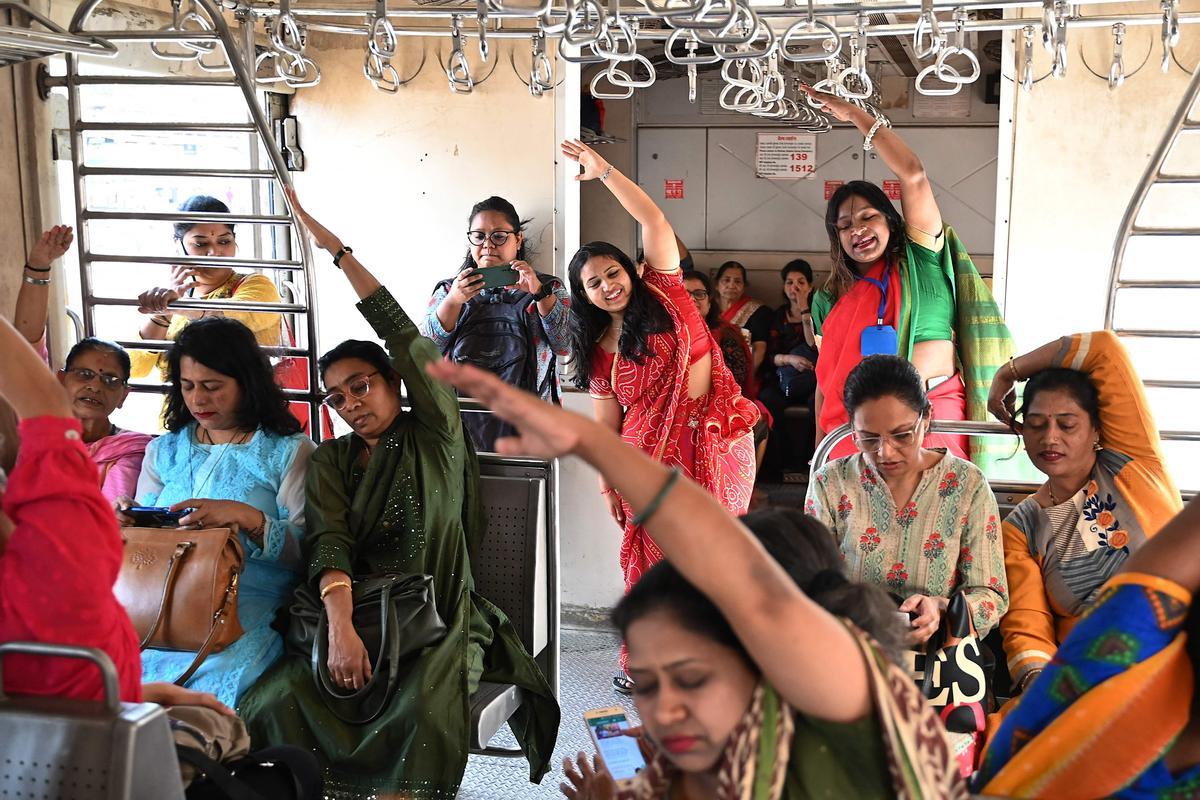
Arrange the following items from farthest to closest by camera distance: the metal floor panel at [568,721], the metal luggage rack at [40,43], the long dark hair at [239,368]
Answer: the metal floor panel at [568,721] < the long dark hair at [239,368] < the metal luggage rack at [40,43]

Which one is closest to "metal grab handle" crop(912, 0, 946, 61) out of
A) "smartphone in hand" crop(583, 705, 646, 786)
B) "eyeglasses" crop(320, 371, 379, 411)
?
"eyeglasses" crop(320, 371, 379, 411)

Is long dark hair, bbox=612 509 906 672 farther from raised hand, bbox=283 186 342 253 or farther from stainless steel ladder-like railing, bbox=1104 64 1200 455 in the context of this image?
stainless steel ladder-like railing, bbox=1104 64 1200 455

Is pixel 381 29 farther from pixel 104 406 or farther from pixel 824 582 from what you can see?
pixel 824 582

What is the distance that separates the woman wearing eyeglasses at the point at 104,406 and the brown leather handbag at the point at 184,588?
65 cm

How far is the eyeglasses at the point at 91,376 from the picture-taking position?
11.9ft

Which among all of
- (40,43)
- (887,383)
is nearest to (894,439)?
(887,383)

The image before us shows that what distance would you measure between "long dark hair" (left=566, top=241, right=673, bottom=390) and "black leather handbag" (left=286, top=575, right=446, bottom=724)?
1453 millimetres

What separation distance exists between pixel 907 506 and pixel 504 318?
2178mm

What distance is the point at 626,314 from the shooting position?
4.22 meters

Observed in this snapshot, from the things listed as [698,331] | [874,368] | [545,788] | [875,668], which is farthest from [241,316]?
[875,668]

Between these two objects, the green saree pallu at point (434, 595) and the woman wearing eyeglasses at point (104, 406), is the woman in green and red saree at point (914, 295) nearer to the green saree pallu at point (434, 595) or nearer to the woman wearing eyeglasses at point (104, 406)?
the green saree pallu at point (434, 595)

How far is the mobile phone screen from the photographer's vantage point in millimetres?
2531

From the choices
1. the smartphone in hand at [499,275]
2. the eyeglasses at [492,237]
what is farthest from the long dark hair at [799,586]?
the eyeglasses at [492,237]

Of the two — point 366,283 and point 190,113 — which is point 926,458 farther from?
point 190,113
